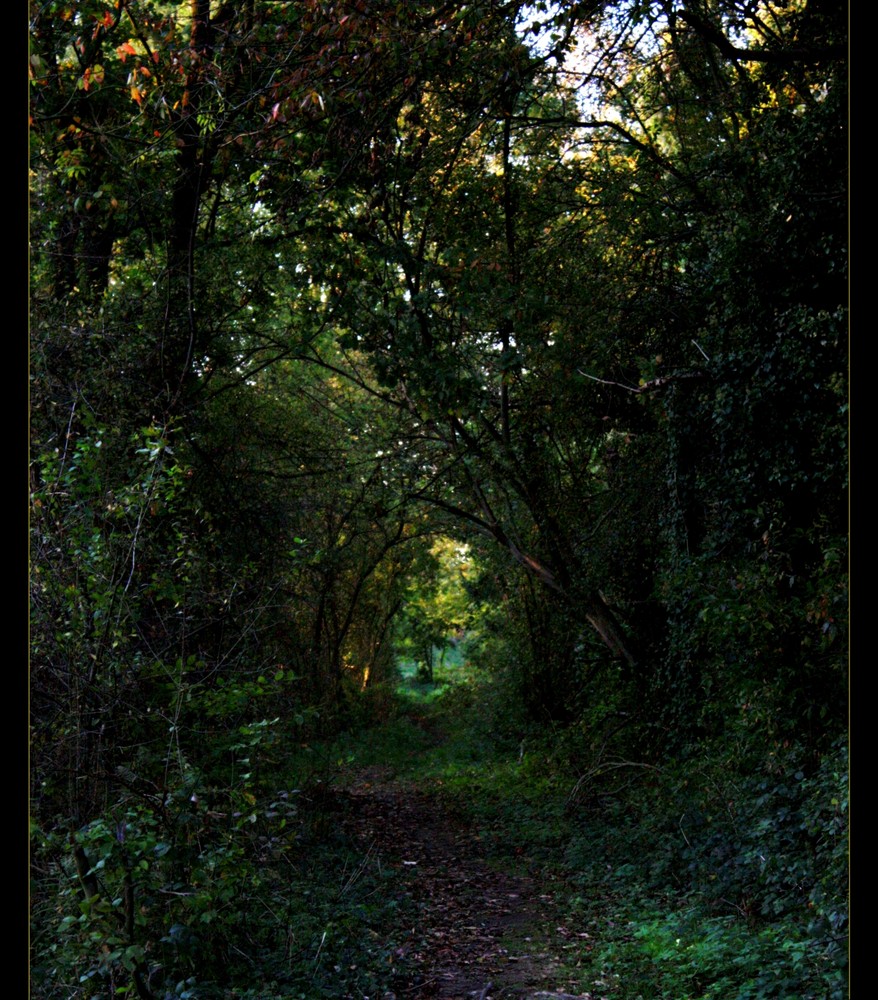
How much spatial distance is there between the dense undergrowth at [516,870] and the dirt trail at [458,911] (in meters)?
0.18

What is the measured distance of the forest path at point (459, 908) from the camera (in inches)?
220

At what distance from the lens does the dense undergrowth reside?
423cm

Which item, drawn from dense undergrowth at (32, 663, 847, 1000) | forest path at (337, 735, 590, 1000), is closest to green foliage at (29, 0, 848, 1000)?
dense undergrowth at (32, 663, 847, 1000)

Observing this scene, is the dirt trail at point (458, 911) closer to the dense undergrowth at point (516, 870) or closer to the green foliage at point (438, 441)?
the dense undergrowth at point (516, 870)

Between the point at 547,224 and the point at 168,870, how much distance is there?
860cm

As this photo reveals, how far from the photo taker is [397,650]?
71.1ft

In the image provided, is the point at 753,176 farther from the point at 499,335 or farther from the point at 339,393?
the point at 339,393

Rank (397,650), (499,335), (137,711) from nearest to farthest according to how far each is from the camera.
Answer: (137,711), (499,335), (397,650)

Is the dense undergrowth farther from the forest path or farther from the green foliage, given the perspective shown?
the forest path

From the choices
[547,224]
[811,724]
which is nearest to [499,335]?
[547,224]

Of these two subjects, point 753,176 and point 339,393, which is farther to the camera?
point 339,393

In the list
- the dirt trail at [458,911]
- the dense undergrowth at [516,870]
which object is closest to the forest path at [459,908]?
the dirt trail at [458,911]

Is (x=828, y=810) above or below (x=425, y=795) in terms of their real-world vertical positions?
above

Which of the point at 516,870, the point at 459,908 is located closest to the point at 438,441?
the point at 516,870
